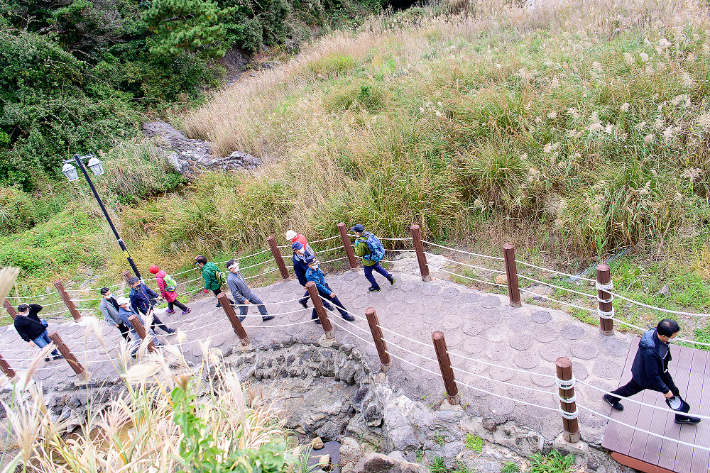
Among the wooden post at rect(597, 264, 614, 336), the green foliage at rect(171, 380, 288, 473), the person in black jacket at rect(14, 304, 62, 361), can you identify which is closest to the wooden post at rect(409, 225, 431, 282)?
the wooden post at rect(597, 264, 614, 336)

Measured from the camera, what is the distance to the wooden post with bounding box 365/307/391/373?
4862mm

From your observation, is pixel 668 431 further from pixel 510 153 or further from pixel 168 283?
pixel 168 283

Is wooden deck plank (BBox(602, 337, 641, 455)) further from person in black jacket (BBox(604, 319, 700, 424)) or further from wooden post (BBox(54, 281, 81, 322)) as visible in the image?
wooden post (BBox(54, 281, 81, 322))

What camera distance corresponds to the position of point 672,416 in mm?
3746

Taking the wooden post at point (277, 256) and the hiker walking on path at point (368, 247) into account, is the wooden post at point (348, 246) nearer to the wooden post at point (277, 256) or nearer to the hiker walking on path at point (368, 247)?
the hiker walking on path at point (368, 247)

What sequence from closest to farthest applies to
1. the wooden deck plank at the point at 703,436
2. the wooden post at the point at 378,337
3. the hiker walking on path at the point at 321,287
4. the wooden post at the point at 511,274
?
the wooden deck plank at the point at 703,436, the wooden post at the point at 378,337, the wooden post at the point at 511,274, the hiker walking on path at the point at 321,287

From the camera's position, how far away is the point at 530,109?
745 centimetres

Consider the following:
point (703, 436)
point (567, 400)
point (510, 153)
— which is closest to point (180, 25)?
point (510, 153)

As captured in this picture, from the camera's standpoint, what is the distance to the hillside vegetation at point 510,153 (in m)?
5.80

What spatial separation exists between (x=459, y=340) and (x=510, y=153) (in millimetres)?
3562

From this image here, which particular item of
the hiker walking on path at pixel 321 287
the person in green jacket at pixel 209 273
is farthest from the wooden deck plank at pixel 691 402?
the person in green jacket at pixel 209 273

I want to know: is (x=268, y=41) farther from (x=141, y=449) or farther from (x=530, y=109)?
(x=141, y=449)

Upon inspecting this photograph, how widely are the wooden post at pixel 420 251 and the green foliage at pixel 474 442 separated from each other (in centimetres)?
270

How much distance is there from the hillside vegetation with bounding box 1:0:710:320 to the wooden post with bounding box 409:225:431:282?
102 centimetres
